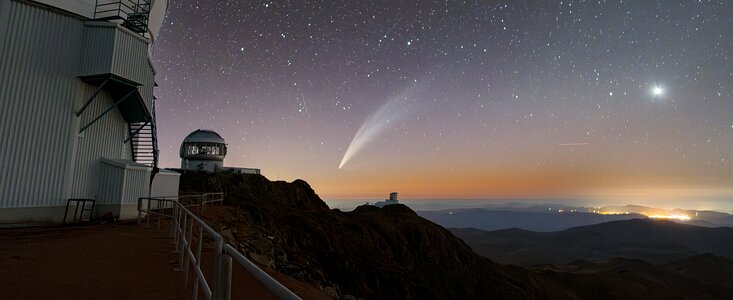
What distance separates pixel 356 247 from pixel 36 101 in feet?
90.0

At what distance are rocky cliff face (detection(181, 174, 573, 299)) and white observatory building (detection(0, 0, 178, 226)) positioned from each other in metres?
5.36

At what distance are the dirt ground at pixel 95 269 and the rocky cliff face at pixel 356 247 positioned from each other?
4088 mm

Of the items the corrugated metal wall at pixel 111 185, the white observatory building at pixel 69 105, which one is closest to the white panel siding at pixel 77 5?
the white observatory building at pixel 69 105

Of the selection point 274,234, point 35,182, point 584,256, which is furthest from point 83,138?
point 584,256

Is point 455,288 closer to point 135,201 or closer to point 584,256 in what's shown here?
point 135,201

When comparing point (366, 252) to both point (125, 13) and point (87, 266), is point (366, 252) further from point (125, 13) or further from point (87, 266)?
point (87, 266)

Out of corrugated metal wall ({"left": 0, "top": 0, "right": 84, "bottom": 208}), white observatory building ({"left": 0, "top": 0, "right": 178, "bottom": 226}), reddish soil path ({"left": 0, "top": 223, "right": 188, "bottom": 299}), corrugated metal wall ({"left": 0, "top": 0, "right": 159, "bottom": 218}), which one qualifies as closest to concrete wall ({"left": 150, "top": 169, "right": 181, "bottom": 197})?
white observatory building ({"left": 0, "top": 0, "right": 178, "bottom": 226})

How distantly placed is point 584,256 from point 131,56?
224 metres

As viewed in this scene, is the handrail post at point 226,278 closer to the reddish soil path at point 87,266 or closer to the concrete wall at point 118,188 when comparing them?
the reddish soil path at point 87,266

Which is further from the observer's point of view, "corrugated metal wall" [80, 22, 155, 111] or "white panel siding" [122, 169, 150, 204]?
"white panel siding" [122, 169, 150, 204]

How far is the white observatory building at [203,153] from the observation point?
45.8 metres

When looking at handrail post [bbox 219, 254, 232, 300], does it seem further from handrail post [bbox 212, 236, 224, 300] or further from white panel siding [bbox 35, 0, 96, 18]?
white panel siding [bbox 35, 0, 96, 18]

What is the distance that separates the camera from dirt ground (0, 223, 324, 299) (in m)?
5.79

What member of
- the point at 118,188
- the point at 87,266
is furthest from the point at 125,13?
the point at 87,266
